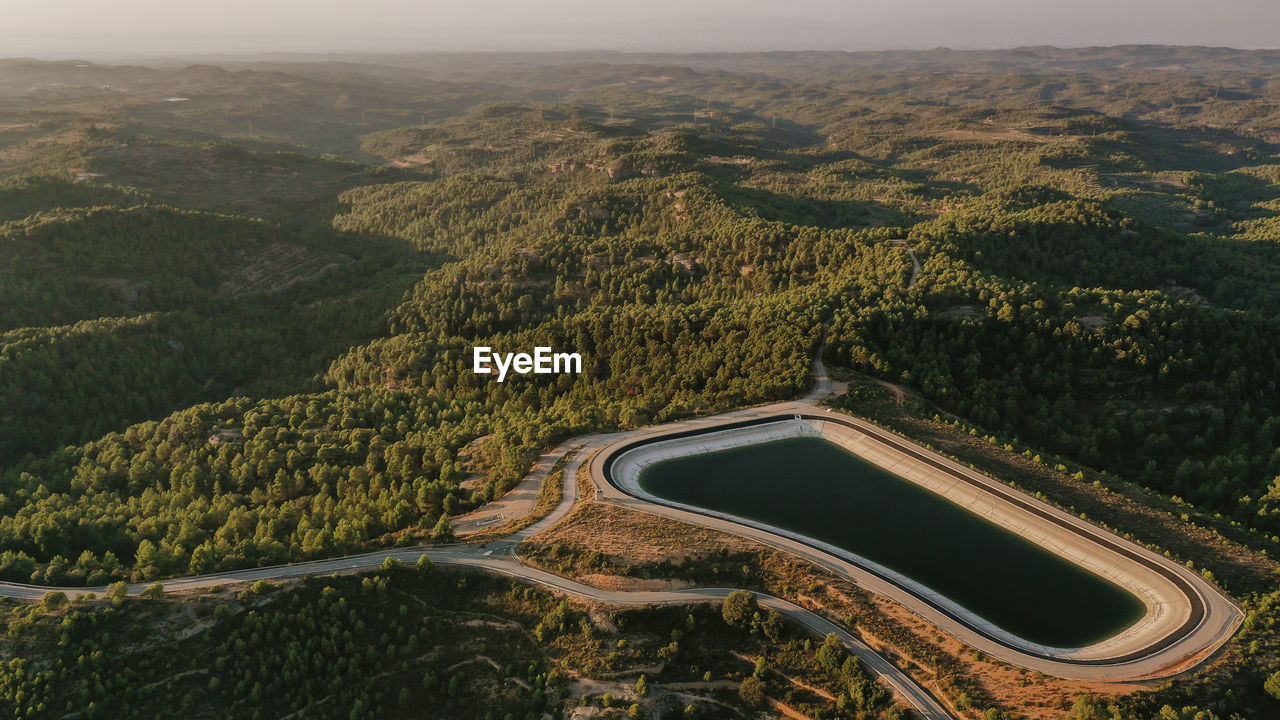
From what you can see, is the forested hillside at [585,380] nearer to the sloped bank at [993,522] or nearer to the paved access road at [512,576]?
the paved access road at [512,576]

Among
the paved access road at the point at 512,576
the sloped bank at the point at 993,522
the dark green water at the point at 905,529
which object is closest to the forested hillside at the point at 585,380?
the paved access road at the point at 512,576

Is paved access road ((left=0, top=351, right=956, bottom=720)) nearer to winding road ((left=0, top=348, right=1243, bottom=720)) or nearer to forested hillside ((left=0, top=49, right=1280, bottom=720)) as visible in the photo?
winding road ((left=0, top=348, right=1243, bottom=720))

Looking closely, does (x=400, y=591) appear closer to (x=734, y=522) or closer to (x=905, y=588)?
(x=734, y=522)

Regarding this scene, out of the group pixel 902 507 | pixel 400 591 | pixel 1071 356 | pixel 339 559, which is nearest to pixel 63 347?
pixel 339 559

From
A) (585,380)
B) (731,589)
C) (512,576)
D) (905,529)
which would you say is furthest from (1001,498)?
(585,380)

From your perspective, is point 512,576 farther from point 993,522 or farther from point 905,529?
point 993,522

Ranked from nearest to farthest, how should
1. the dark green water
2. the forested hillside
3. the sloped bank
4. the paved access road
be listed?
the sloped bank, the paved access road, the dark green water, the forested hillside

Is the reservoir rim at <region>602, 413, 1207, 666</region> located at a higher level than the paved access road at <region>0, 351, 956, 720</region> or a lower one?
higher

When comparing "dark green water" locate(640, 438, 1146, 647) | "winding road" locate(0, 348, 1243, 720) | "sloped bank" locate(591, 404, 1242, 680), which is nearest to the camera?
"winding road" locate(0, 348, 1243, 720)

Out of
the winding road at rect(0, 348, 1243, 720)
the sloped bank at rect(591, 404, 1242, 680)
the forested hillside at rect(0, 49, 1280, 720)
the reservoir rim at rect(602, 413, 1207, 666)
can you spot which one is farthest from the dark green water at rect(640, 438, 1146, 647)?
the forested hillside at rect(0, 49, 1280, 720)
